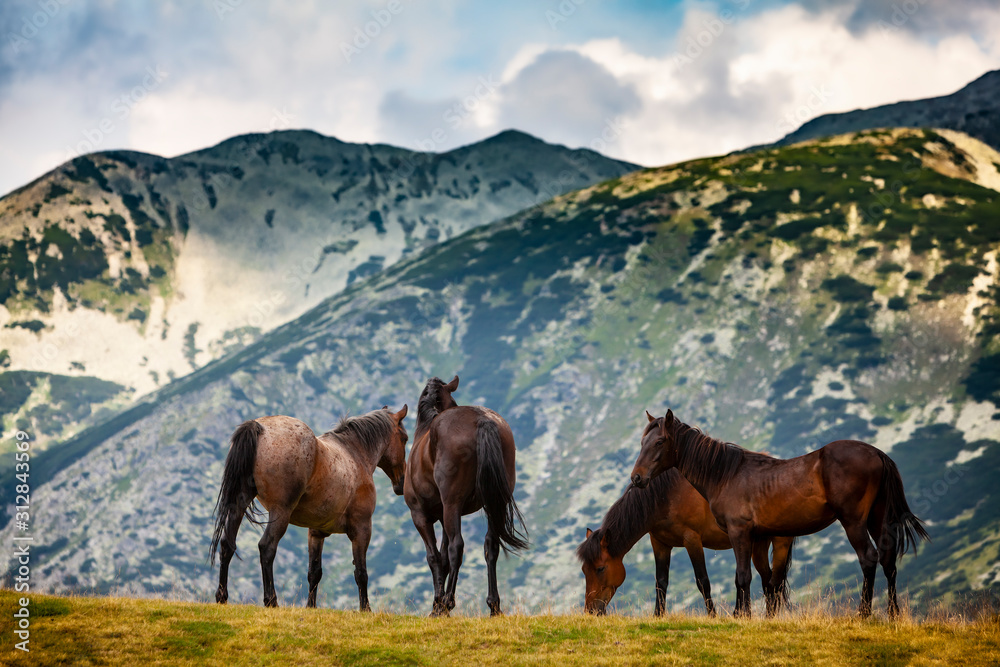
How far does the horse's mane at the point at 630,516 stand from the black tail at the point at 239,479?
7.34 metres

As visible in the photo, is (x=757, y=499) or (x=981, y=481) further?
(x=981, y=481)

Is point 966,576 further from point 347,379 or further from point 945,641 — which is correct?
point 347,379

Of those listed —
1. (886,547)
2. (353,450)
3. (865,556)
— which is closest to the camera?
(865,556)

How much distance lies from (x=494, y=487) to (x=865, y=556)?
6858mm

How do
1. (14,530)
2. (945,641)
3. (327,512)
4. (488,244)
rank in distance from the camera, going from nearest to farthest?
(945,641), (327,512), (14,530), (488,244)

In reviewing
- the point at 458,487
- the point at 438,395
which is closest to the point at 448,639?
the point at 458,487

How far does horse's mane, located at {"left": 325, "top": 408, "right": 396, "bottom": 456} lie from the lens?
1953 centimetres

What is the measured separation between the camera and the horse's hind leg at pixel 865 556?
15773 millimetres

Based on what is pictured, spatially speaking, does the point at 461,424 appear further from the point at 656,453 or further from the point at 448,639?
the point at 448,639

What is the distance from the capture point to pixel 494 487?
58.1 ft

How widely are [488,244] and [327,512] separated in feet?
591

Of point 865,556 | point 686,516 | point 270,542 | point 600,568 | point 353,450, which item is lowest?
point 600,568

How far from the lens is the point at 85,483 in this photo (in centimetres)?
14050

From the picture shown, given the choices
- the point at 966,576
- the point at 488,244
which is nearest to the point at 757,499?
the point at 966,576
